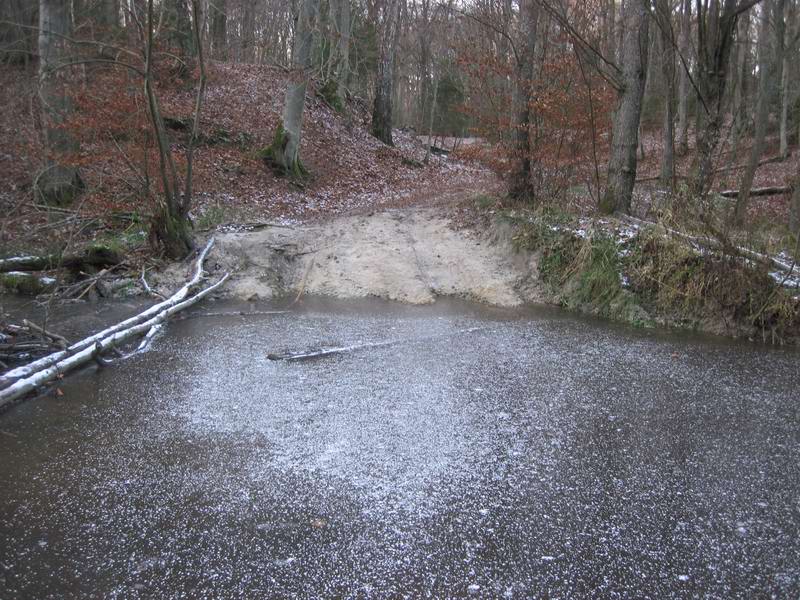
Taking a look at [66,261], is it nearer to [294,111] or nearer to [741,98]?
[294,111]

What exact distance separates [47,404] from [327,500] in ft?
10.0

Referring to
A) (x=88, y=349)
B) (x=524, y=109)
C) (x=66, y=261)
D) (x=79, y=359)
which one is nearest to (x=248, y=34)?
(x=524, y=109)

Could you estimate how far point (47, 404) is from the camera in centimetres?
537

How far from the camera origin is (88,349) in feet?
20.6

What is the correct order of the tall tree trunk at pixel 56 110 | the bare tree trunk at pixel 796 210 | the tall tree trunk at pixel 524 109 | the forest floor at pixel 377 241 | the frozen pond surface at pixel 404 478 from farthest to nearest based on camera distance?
the tall tree trunk at pixel 524 109 < the bare tree trunk at pixel 796 210 < the tall tree trunk at pixel 56 110 < the forest floor at pixel 377 241 < the frozen pond surface at pixel 404 478

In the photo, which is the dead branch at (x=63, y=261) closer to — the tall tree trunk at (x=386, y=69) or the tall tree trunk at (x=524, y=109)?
the tall tree trunk at (x=524, y=109)

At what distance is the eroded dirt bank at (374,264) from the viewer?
33.3 feet

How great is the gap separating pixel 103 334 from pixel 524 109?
27.6 ft

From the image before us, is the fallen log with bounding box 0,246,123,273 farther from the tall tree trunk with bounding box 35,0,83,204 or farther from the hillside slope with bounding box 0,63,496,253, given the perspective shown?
the tall tree trunk with bounding box 35,0,83,204

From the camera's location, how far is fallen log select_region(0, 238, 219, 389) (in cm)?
541

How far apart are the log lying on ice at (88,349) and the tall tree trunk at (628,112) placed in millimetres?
7369

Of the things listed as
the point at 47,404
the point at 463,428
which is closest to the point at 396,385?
the point at 463,428

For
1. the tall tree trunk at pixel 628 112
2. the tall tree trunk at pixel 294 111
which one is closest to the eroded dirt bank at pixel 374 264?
the tall tree trunk at pixel 628 112

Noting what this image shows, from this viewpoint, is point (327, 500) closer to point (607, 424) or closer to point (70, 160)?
point (607, 424)
